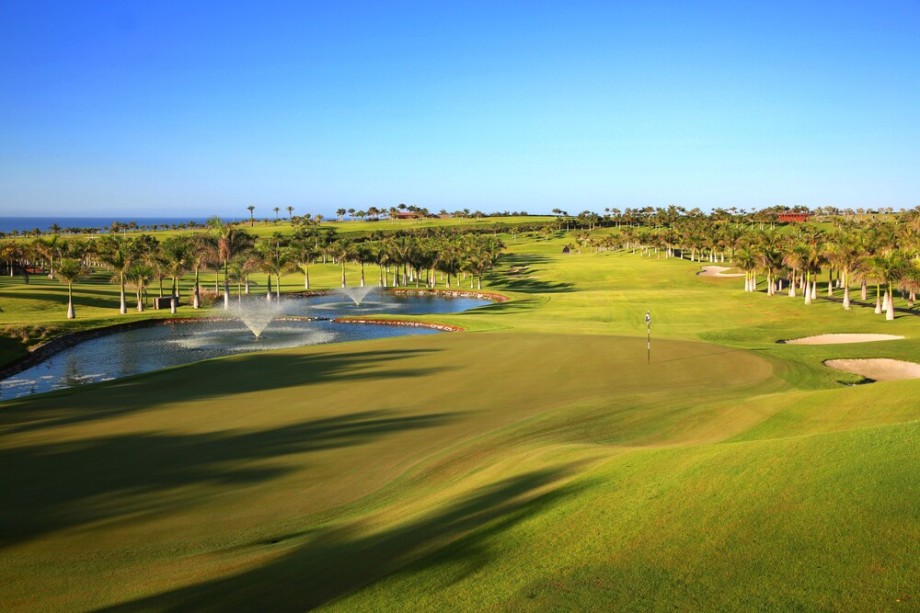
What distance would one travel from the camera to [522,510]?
1388 cm

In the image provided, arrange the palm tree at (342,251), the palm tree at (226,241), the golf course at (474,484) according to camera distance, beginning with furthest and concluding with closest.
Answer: the palm tree at (342,251), the palm tree at (226,241), the golf course at (474,484)

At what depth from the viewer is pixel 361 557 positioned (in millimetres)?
12961

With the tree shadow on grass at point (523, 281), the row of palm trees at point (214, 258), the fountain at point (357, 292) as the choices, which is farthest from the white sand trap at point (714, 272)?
the fountain at point (357, 292)

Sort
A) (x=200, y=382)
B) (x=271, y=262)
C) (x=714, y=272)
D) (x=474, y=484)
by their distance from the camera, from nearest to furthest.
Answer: (x=474, y=484), (x=200, y=382), (x=271, y=262), (x=714, y=272)

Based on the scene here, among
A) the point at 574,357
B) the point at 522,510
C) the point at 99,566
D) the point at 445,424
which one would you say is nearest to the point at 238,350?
the point at 574,357

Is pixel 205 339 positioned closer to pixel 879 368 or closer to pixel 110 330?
pixel 110 330

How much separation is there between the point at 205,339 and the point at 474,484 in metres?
51.5

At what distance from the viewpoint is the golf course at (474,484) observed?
9875 millimetres

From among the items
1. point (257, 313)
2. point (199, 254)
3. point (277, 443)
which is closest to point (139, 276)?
point (199, 254)

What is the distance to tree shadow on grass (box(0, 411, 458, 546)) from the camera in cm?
1788

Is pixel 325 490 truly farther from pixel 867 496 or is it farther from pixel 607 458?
pixel 867 496

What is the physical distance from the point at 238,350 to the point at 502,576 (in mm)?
49528

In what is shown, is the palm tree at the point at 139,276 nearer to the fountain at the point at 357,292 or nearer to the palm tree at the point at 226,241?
the palm tree at the point at 226,241

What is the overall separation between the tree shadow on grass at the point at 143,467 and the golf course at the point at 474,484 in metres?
0.11
